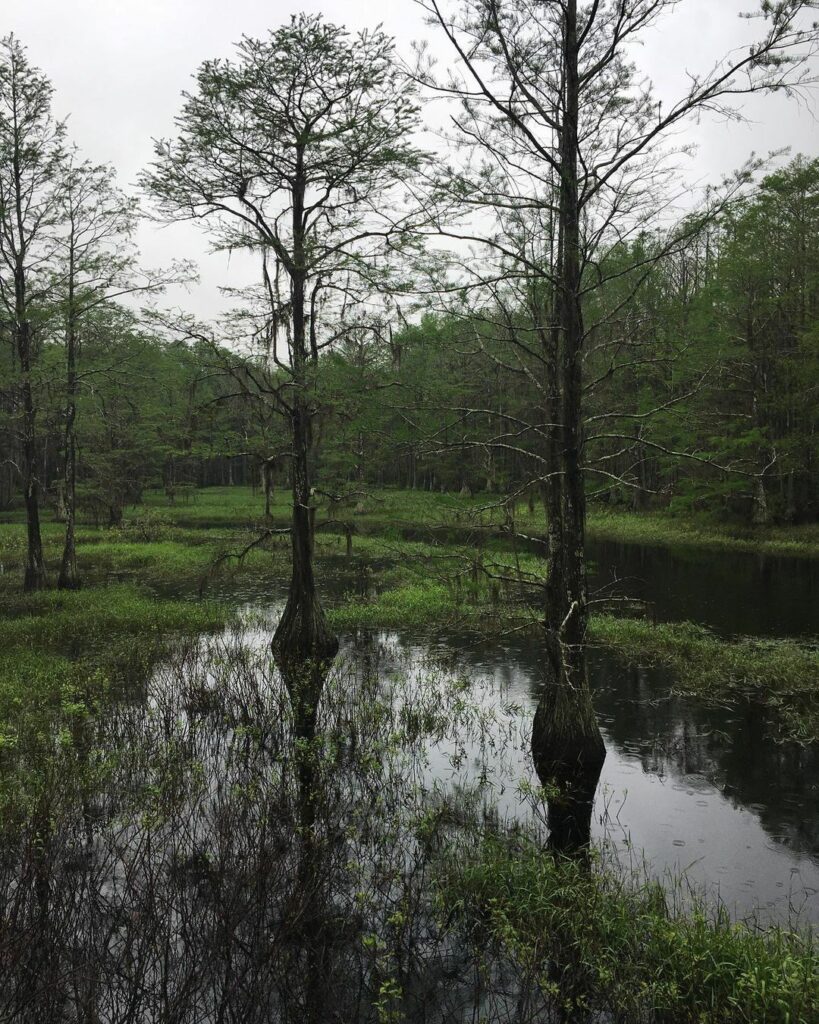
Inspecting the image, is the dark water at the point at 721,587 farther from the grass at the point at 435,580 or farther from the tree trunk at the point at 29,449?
the tree trunk at the point at 29,449

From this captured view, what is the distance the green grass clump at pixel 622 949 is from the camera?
495 centimetres

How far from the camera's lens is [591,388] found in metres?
9.01

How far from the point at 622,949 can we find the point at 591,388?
6.34 meters

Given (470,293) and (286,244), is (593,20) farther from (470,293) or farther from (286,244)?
(286,244)

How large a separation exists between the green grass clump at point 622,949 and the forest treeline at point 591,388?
171 inches

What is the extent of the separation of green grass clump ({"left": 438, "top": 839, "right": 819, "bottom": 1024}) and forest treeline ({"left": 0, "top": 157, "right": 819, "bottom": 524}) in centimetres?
434

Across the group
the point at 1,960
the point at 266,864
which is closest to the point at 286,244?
the point at 266,864

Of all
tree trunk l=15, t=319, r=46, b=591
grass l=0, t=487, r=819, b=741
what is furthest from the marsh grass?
tree trunk l=15, t=319, r=46, b=591

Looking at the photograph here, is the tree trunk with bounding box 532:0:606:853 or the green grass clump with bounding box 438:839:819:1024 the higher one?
the tree trunk with bounding box 532:0:606:853

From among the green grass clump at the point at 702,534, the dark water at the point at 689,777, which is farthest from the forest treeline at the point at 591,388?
the dark water at the point at 689,777

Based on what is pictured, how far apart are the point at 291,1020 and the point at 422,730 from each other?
6.48 m

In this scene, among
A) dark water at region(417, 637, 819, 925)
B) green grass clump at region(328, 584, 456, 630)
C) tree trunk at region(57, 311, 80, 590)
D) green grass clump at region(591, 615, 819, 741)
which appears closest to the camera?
dark water at region(417, 637, 819, 925)

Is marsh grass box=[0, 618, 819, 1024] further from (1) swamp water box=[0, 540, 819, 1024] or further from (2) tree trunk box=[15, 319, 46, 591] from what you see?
(2) tree trunk box=[15, 319, 46, 591]

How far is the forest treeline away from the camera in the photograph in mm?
9828
